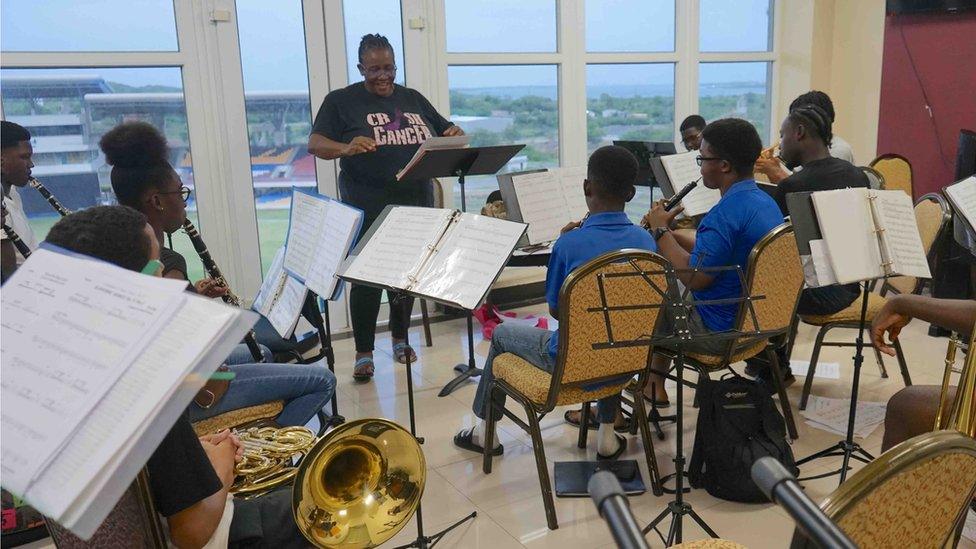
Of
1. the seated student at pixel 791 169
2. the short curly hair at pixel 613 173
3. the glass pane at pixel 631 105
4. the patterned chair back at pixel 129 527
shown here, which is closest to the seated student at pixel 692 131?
the glass pane at pixel 631 105

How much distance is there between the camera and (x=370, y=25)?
4.64 metres

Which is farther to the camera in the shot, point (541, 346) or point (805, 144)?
point (805, 144)

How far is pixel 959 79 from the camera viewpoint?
556 centimetres

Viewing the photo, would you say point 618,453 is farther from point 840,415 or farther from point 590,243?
point 840,415

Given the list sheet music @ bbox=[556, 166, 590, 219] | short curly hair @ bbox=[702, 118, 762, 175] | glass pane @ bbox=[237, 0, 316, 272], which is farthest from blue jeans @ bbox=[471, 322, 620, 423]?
glass pane @ bbox=[237, 0, 316, 272]

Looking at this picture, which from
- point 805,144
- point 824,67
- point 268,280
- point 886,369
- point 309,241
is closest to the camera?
point 309,241

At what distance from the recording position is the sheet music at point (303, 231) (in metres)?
2.59

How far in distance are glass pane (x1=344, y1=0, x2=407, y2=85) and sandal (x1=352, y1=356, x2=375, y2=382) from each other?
1.75 meters

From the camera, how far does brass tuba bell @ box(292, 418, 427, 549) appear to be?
1.85 meters

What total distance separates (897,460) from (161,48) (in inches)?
165

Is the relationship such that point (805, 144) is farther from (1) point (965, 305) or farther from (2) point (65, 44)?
(2) point (65, 44)

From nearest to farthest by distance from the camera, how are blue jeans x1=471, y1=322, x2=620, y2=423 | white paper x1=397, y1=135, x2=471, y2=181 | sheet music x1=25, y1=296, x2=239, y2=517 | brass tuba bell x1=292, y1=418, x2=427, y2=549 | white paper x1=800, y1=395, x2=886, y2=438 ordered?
1. sheet music x1=25, y1=296, x2=239, y2=517
2. brass tuba bell x1=292, y1=418, x2=427, y2=549
3. blue jeans x1=471, y1=322, x2=620, y2=423
4. white paper x1=800, y1=395, x2=886, y2=438
5. white paper x1=397, y1=135, x2=471, y2=181

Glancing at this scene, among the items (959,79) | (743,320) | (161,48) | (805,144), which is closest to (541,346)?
(743,320)

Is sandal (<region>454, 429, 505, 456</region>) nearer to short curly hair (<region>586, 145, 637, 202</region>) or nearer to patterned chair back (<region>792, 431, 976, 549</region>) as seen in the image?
short curly hair (<region>586, 145, 637, 202</region>)
